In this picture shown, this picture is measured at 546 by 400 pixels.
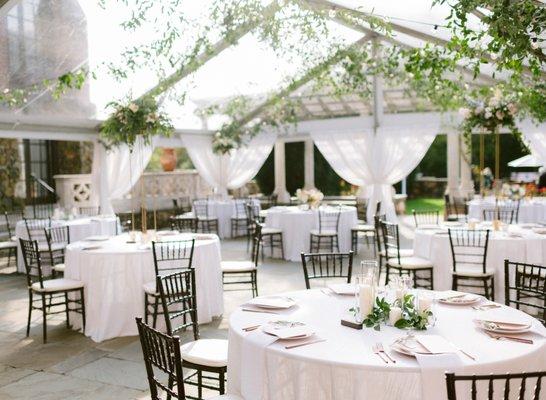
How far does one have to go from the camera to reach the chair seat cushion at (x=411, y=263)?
5605mm

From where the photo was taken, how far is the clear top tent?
21.8 ft

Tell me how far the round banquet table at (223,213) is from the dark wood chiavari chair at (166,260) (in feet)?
19.3

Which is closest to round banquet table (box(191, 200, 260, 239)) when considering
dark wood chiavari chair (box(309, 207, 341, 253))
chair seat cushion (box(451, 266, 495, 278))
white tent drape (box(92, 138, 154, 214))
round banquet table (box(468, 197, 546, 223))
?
white tent drape (box(92, 138, 154, 214))

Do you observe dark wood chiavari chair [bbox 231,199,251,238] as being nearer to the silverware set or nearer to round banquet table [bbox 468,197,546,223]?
round banquet table [bbox 468,197,546,223]

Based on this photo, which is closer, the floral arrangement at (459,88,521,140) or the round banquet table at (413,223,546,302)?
the round banquet table at (413,223,546,302)

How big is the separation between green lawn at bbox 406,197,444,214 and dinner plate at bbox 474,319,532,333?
Answer: 1456cm

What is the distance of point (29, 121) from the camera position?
8.59 m

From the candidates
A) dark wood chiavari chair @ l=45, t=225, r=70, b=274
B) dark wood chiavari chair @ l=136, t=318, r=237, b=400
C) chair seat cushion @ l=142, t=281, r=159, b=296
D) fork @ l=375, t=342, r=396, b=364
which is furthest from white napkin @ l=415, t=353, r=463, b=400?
dark wood chiavari chair @ l=45, t=225, r=70, b=274

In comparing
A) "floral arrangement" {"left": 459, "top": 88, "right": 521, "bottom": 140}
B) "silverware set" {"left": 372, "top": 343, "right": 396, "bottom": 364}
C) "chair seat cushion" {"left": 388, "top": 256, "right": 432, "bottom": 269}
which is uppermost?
"floral arrangement" {"left": 459, "top": 88, "right": 521, "bottom": 140}

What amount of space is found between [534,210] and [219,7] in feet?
20.6

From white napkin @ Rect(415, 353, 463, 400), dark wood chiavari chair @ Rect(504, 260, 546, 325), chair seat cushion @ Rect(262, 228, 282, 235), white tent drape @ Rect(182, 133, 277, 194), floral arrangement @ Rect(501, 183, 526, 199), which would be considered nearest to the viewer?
white napkin @ Rect(415, 353, 463, 400)

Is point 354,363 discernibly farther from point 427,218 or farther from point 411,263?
point 427,218

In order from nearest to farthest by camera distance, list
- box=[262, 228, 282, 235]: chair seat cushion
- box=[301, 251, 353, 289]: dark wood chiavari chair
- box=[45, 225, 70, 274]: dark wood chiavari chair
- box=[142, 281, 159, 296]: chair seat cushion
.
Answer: box=[301, 251, 353, 289]: dark wood chiavari chair < box=[142, 281, 159, 296]: chair seat cushion < box=[45, 225, 70, 274]: dark wood chiavari chair < box=[262, 228, 282, 235]: chair seat cushion

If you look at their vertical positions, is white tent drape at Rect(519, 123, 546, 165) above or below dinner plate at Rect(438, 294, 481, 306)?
above
